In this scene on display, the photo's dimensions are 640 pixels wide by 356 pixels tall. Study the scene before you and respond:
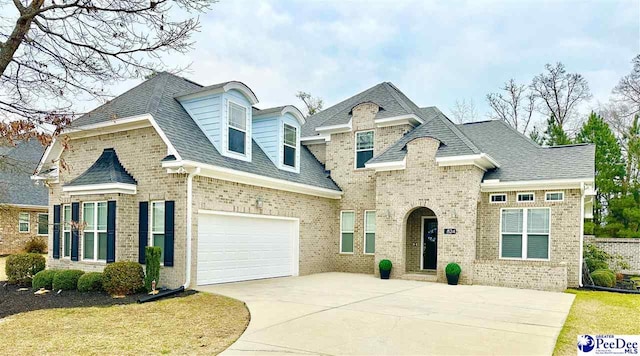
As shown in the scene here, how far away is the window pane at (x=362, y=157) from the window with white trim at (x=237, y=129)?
560cm

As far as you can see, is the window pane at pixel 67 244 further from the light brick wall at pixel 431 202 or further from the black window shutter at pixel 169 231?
the light brick wall at pixel 431 202

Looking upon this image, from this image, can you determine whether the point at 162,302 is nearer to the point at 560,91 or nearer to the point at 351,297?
the point at 351,297

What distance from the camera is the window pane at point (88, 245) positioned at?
13086 mm

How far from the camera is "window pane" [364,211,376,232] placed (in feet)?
57.7

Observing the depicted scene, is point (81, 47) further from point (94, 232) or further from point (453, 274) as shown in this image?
point (453, 274)

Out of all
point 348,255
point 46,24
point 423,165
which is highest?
point 46,24

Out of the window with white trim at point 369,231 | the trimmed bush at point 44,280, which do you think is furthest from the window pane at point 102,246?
the window with white trim at point 369,231

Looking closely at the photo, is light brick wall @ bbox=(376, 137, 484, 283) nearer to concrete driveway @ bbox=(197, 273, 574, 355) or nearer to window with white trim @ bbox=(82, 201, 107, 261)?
concrete driveway @ bbox=(197, 273, 574, 355)

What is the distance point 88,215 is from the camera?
13188mm

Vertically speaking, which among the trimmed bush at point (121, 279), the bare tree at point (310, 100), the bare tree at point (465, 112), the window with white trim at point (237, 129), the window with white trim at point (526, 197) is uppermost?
the bare tree at point (310, 100)

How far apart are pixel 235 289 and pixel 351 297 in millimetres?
3112

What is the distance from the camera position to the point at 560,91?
114ft

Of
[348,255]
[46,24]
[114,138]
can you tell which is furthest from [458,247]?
[46,24]

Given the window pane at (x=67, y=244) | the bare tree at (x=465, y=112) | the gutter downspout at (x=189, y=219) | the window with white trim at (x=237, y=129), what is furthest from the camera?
the bare tree at (x=465, y=112)
